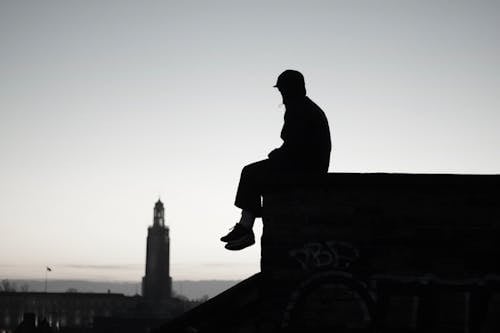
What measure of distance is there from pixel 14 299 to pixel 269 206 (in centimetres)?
11816

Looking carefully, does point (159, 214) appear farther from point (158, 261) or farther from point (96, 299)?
point (96, 299)

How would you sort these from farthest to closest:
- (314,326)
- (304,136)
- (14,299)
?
(14,299) → (304,136) → (314,326)

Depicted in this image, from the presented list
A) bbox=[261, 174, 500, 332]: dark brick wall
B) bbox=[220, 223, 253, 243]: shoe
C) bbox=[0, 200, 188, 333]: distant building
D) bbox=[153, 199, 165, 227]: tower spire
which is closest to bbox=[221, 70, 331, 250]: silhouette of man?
bbox=[220, 223, 253, 243]: shoe

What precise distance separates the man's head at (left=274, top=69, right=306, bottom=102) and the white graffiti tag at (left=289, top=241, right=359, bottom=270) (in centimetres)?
139

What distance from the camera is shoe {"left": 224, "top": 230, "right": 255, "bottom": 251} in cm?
516

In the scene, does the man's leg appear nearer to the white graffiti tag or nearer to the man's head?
the white graffiti tag

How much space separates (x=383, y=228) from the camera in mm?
4781

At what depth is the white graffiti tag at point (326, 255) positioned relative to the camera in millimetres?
4754

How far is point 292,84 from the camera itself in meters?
5.36

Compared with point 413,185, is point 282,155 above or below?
above

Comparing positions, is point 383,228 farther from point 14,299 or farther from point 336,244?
point 14,299

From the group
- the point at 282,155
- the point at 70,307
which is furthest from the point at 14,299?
the point at 282,155

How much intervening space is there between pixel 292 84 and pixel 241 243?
147 cm

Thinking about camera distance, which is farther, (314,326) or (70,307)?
(70,307)
